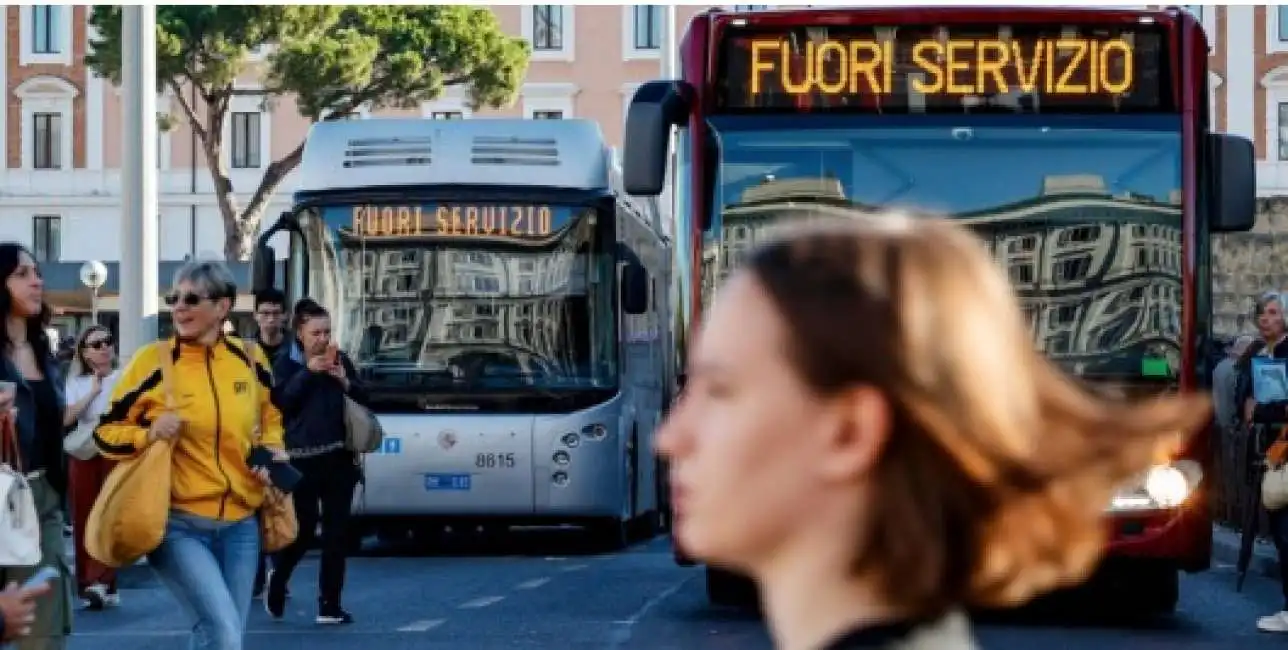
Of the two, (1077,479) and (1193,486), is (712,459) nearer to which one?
(1077,479)

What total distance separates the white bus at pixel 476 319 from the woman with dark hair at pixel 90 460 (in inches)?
135

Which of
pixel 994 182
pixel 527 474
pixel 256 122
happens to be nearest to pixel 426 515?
pixel 527 474

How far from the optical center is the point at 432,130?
20.5 meters

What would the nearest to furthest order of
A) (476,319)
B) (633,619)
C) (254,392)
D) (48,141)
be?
(254,392)
(633,619)
(476,319)
(48,141)

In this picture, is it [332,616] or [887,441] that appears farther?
[332,616]

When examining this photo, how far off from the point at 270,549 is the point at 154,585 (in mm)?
7823

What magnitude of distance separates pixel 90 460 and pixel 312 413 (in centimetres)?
254

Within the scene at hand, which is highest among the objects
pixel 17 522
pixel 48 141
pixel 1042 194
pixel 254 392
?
pixel 48 141

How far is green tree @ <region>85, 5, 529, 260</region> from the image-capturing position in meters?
59.8

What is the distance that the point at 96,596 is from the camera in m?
14.9

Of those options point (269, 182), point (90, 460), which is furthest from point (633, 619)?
point (269, 182)

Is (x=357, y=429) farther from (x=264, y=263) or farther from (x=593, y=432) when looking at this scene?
(x=593, y=432)

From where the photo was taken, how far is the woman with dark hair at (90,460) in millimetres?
14547

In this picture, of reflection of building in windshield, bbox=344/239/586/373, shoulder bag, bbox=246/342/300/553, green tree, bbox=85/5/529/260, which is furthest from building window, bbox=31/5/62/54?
shoulder bag, bbox=246/342/300/553
